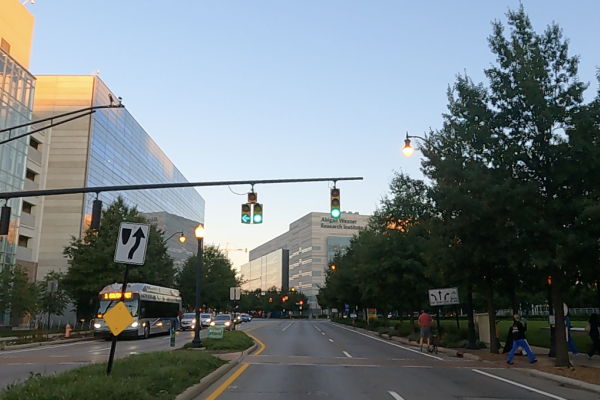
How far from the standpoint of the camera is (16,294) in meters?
39.0

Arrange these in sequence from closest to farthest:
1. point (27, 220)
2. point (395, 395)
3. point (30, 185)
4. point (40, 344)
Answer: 1. point (395, 395)
2. point (40, 344)
3. point (27, 220)
4. point (30, 185)

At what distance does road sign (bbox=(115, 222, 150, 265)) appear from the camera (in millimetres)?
11906

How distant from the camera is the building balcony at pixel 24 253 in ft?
190

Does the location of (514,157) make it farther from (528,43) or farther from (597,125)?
(528,43)

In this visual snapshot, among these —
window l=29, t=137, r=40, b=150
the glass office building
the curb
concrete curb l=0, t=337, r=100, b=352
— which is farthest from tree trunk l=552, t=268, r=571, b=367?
the glass office building

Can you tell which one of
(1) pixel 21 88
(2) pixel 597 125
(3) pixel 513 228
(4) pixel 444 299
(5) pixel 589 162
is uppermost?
(1) pixel 21 88

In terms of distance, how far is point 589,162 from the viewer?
17188 mm

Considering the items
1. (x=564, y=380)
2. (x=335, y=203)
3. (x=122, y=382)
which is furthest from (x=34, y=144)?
(x=564, y=380)

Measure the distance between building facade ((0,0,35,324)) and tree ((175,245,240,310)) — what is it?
3018 centimetres

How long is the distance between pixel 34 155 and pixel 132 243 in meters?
58.2

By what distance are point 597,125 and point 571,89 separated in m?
1.49

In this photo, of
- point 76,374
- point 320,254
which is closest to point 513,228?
point 76,374

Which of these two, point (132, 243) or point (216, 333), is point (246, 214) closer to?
point (132, 243)

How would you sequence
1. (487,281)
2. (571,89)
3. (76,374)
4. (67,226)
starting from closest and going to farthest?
(76,374) < (571,89) < (487,281) < (67,226)
